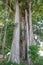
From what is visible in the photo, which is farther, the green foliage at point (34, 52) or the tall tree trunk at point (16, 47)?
the tall tree trunk at point (16, 47)

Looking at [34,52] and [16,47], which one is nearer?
[34,52]

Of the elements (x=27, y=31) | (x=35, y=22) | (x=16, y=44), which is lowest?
(x=16, y=44)

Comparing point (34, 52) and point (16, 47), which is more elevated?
point (16, 47)

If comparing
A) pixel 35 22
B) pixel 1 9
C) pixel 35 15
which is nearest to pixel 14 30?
pixel 1 9

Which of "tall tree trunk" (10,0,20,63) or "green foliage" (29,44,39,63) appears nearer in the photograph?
"green foliage" (29,44,39,63)

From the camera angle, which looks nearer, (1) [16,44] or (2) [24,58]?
(1) [16,44]

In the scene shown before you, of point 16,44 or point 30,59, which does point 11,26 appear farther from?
point 30,59

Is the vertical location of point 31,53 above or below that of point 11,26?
below

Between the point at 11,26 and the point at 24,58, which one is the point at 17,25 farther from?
the point at 24,58

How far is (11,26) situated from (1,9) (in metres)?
2.99

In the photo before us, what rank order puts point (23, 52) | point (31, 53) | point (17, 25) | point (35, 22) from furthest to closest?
point (35, 22)
point (23, 52)
point (17, 25)
point (31, 53)

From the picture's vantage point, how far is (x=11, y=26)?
11219 millimetres

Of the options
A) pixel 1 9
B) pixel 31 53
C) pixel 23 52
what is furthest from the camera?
pixel 1 9

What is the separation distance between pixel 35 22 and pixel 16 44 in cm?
643
